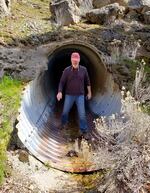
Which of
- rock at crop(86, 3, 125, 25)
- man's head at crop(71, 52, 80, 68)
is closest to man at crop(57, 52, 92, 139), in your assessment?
man's head at crop(71, 52, 80, 68)

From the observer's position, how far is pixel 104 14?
1500 centimetres

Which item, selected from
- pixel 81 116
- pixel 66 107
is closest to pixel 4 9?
pixel 66 107

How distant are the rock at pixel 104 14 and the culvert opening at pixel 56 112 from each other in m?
2.14

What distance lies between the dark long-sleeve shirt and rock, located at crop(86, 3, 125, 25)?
5.08 meters

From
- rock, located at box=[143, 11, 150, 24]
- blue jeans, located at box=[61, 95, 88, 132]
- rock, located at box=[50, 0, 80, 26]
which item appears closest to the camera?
blue jeans, located at box=[61, 95, 88, 132]

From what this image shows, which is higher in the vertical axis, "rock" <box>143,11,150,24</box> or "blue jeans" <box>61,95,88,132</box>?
"rock" <box>143,11,150,24</box>

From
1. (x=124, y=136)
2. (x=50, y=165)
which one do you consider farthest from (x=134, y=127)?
(x=50, y=165)

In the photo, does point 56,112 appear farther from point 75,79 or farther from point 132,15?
point 132,15

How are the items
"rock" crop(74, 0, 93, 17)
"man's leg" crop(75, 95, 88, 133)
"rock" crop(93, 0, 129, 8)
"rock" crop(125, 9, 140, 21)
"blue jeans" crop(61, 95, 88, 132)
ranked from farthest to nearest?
"rock" crop(93, 0, 129, 8) → "rock" crop(74, 0, 93, 17) → "rock" crop(125, 9, 140, 21) → "blue jeans" crop(61, 95, 88, 132) → "man's leg" crop(75, 95, 88, 133)

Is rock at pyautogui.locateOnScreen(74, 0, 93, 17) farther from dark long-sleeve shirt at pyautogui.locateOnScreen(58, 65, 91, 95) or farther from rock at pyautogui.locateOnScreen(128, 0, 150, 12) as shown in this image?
dark long-sleeve shirt at pyautogui.locateOnScreen(58, 65, 91, 95)

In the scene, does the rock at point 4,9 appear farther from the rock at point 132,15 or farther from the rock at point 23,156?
the rock at point 23,156

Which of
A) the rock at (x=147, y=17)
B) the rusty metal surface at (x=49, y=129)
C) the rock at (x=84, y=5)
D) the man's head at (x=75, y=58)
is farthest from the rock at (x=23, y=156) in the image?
the rock at (x=84, y=5)

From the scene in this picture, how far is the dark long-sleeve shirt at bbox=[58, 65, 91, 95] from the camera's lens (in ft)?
33.3

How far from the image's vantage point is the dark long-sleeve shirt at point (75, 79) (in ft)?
33.3
